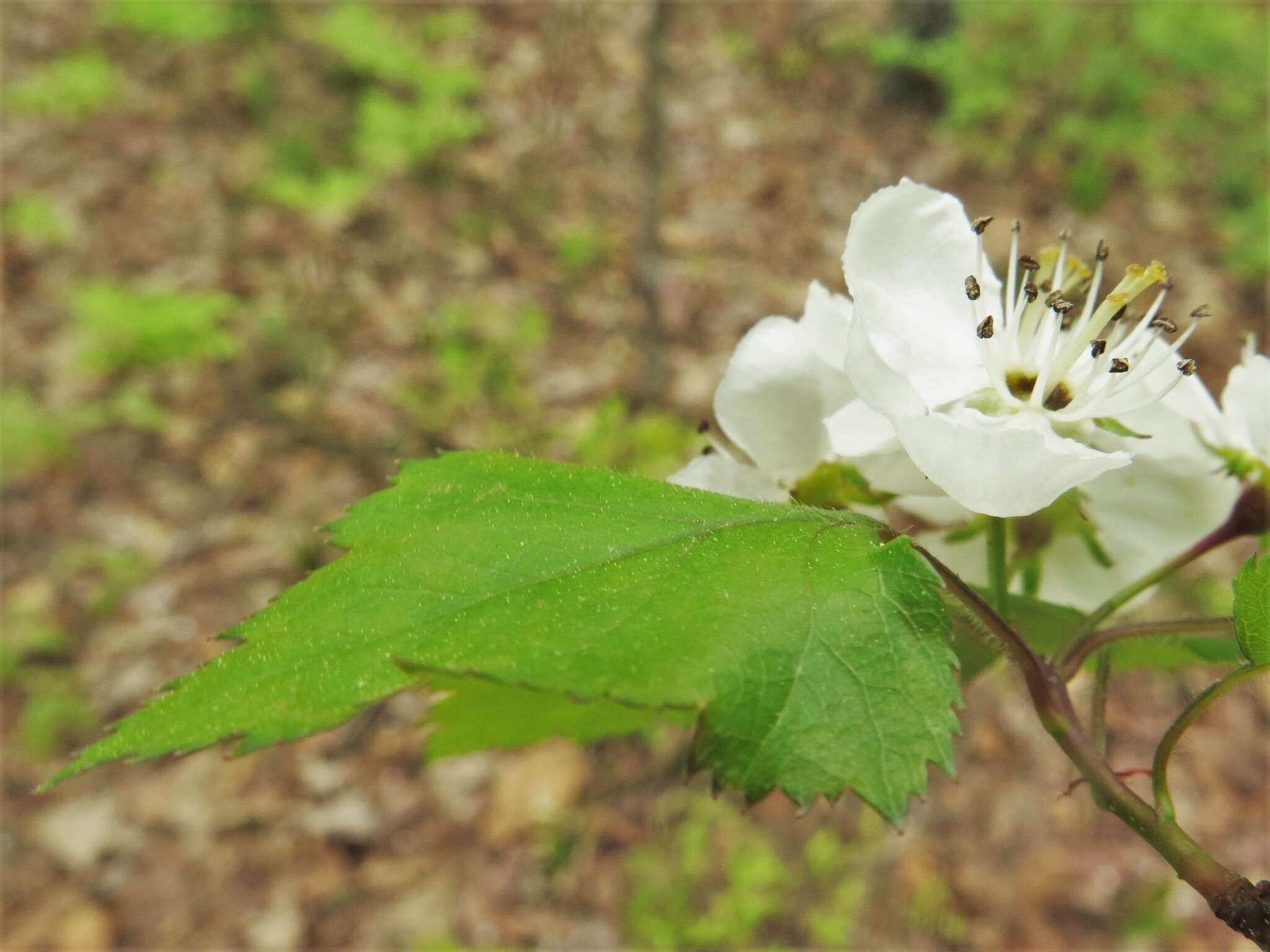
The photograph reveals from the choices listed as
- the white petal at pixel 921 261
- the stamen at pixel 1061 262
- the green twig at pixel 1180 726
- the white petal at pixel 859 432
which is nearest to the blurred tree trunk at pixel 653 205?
the stamen at pixel 1061 262

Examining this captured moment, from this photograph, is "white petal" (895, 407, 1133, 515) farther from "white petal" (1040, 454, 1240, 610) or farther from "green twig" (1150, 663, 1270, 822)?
"white petal" (1040, 454, 1240, 610)

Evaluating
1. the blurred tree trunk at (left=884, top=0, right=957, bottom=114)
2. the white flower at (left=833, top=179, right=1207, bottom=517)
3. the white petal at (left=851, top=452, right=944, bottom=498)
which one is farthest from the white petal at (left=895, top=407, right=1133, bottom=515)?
the blurred tree trunk at (left=884, top=0, right=957, bottom=114)

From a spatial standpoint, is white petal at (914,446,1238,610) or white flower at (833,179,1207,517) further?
white petal at (914,446,1238,610)

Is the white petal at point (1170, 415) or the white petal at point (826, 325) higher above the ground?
the white petal at point (826, 325)

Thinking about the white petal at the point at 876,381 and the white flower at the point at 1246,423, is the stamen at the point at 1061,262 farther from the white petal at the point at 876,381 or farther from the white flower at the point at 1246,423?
the white petal at the point at 876,381

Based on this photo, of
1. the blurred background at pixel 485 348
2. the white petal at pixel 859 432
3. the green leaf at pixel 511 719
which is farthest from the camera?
the blurred background at pixel 485 348

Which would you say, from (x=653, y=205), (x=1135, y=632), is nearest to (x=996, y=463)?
(x=1135, y=632)

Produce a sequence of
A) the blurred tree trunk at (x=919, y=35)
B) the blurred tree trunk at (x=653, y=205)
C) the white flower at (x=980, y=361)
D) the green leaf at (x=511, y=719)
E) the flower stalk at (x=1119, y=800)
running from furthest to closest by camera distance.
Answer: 1. the blurred tree trunk at (x=919, y=35)
2. the blurred tree trunk at (x=653, y=205)
3. the green leaf at (x=511, y=719)
4. the white flower at (x=980, y=361)
5. the flower stalk at (x=1119, y=800)
